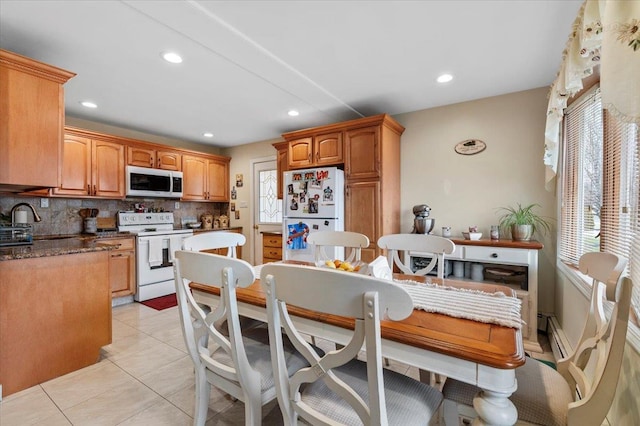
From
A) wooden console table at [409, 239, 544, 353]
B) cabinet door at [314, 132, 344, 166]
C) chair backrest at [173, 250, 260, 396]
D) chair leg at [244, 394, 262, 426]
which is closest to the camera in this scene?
chair backrest at [173, 250, 260, 396]

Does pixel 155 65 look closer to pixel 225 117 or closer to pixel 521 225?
pixel 225 117

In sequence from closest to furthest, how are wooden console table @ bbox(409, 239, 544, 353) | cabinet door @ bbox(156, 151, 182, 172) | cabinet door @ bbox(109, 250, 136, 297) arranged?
wooden console table @ bbox(409, 239, 544, 353), cabinet door @ bbox(109, 250, 136, 297), cabinet door @ bbox(156, 151, 182, 172)

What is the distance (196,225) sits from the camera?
508 cm

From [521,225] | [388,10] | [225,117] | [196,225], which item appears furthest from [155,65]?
[521,225]

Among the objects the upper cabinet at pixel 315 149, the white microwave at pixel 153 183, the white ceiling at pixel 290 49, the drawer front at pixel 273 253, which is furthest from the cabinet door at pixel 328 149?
the white microwave at pixel 153 183

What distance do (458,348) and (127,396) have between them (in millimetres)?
2087

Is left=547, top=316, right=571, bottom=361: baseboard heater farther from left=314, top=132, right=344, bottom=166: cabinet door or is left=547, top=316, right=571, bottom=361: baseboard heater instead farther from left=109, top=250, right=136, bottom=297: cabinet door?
left=109, top=250, right=136, bottom=297: cabinet door

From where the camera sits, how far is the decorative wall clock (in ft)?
10.0

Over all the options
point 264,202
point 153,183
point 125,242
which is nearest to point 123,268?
point 125,242

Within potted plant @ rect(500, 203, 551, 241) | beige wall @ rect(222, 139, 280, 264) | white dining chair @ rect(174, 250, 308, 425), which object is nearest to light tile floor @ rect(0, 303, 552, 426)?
white dining chair @ rect(174, 250, 308, 425)

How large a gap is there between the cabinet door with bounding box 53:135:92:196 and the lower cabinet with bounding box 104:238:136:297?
2.55ft

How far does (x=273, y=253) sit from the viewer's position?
14.1ft

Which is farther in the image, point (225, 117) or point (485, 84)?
point (225, 117)

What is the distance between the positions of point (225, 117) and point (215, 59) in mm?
1502
